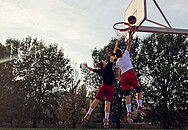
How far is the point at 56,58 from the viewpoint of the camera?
38125 mm

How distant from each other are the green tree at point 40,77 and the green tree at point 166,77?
14910mm

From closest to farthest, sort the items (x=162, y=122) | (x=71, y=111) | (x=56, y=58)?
(x=71, y=111) < (x=162, y=122) < (x=56, y=58)

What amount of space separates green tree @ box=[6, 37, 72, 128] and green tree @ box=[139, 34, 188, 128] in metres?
14.9

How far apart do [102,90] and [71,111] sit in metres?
22.0

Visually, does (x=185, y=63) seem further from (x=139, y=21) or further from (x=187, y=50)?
(x=139, y=21)

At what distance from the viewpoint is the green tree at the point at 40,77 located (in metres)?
34.0

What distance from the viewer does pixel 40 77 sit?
1403 inches

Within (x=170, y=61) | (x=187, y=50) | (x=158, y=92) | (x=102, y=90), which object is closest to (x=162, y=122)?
(x=158, y=92)

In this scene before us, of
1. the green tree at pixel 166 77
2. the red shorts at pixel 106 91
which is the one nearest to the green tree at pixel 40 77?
the green tree at pixel 166 77

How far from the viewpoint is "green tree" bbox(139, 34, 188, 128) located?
2966cm

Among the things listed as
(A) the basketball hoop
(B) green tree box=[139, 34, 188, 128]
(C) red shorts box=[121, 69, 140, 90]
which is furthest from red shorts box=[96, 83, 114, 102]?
(B) green tree box=[139, 34, 188, 128]

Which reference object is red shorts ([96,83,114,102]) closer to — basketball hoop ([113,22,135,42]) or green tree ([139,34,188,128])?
basketball hoop ([113,22,135,42])

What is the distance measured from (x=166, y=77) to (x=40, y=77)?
73.0 ft

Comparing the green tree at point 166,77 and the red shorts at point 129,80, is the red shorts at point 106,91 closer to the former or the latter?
the red shorts at point 129,80
